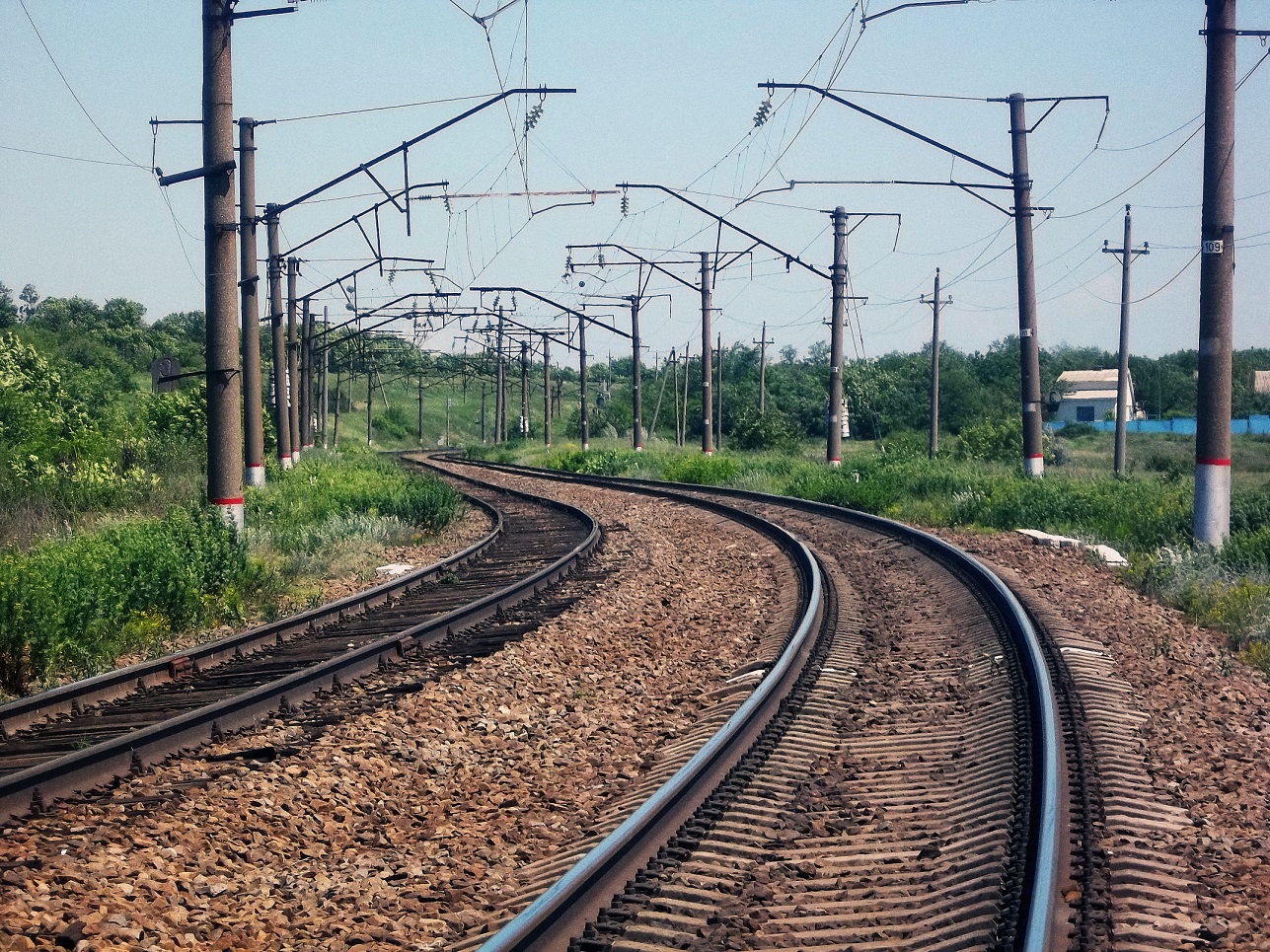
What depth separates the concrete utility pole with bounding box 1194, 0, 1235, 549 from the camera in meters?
15.7

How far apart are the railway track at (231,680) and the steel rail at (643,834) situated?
288 centimetres

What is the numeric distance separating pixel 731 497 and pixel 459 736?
2265cm

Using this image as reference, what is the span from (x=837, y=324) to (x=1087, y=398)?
238ft

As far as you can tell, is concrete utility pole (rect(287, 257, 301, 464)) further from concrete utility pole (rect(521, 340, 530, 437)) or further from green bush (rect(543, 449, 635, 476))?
concrete utility pole (rect(521, 340, 530, 437))

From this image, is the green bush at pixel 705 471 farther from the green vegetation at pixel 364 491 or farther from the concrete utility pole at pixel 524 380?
the concrete utility pole at pixel 524 380

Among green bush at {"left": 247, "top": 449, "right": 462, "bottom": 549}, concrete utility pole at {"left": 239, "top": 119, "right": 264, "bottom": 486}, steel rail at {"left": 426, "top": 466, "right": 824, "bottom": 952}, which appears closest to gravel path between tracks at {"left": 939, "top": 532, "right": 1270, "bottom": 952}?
steel rail at {"left": 426, "top": 466, "right": 824, "bottom": 952}

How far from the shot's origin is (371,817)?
6.63 metres

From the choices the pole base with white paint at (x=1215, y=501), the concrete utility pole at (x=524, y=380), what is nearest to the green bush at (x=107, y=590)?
the pole base with white paint at (x=1215, y=501)

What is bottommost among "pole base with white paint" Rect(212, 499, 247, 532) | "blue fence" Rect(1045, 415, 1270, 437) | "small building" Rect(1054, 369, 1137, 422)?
"pole base with white paint" Rect(212, 499, 247, 532)

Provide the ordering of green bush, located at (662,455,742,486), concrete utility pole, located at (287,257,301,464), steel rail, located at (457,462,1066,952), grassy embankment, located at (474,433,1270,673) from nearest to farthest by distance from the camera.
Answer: steel rail, located at (457,462,1066,952) < grassy embankment, located at (474,433,1270,673) < concrete utility pole, located at (287,257,301,464) < green bush, located at (662,455,742,486)

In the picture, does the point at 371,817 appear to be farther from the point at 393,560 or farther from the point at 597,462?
the point at 597,462

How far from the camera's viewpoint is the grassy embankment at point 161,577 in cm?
991

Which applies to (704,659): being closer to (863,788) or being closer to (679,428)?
(863,788)

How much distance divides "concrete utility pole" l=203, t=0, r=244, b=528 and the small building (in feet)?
288
